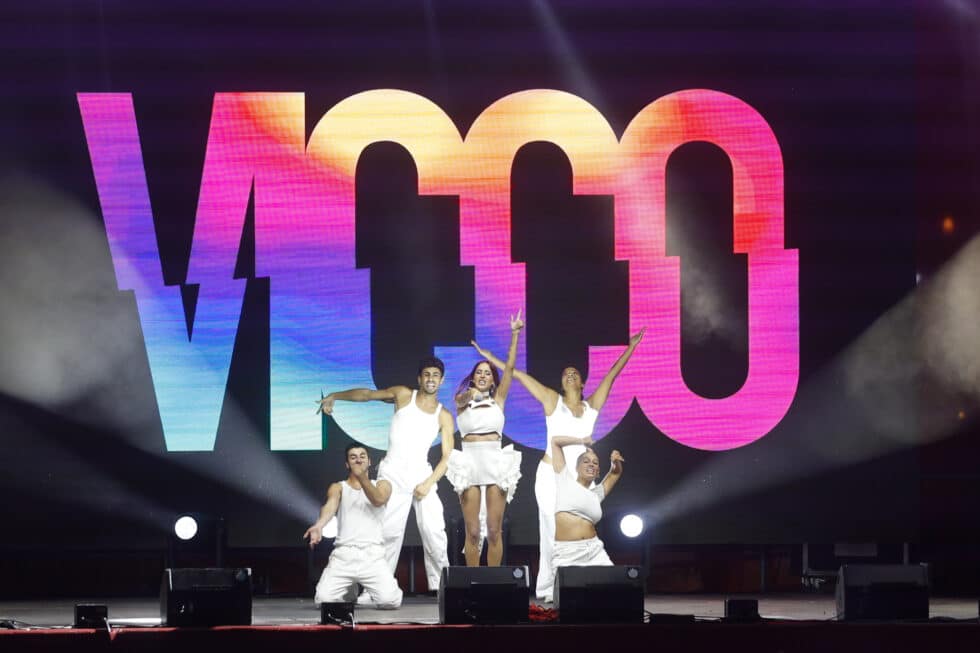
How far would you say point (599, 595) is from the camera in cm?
661

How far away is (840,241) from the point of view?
9695 mm

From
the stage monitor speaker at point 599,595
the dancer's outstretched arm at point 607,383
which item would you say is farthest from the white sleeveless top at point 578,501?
the stage monitor speaker at point 599,595

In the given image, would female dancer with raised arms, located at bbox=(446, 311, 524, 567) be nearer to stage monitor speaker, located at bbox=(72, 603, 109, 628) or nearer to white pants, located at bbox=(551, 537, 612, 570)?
white pants, located at bbox=(551, 537, 612, 570)

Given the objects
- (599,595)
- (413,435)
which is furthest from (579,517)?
(599,595)

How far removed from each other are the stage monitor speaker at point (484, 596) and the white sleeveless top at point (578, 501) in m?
2.07

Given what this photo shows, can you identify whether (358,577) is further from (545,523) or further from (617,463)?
(617,463)

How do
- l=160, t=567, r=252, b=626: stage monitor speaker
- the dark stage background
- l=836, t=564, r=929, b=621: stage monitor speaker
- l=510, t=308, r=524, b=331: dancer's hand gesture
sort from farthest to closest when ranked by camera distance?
the dark stage background → l=510, t=308, r=524, b=331: dancer's hand gesture → l=836, t=564, r=929, b=621: stage monitor speaker → l=160, t=567, r=252, b=626: stage monitor speaker

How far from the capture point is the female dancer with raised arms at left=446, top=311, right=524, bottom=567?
29.3 feet

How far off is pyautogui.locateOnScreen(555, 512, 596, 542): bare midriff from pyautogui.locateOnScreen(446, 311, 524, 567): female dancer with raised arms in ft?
1.30

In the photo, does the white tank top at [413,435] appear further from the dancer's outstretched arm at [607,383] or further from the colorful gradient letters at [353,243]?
the dancer's outstretched arm at [607,383]

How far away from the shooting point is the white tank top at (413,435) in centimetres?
902

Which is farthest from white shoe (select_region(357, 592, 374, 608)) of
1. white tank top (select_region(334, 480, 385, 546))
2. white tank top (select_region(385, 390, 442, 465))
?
white tank top (select_region(385, 390, 442, 465))

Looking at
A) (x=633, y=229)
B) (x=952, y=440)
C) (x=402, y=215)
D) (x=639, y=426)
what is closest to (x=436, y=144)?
(x=402, y=215)

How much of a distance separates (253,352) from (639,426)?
2.29 m
